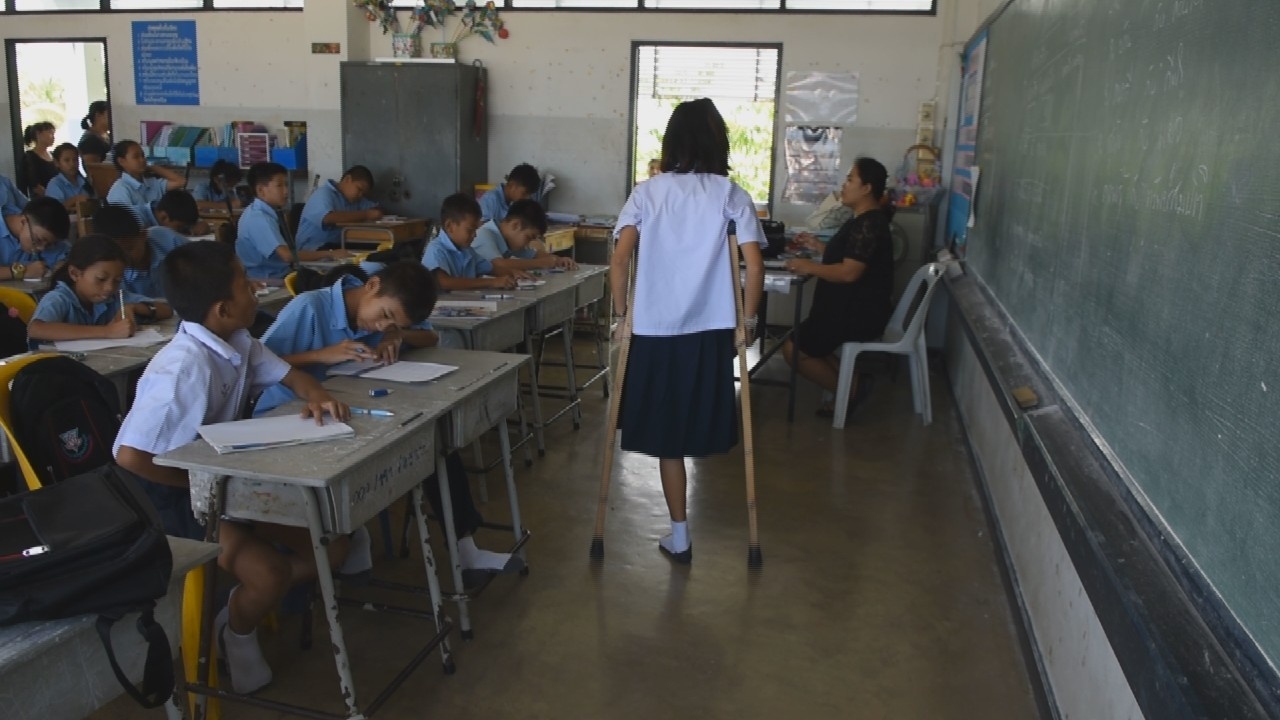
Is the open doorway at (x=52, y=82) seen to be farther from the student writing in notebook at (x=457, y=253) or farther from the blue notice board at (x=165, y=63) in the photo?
the student writing in notebook at (x=457, y=253)

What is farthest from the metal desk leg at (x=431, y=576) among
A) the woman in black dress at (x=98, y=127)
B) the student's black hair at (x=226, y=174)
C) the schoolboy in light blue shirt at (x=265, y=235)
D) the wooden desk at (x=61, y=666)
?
the woman in black dress at (x=98, y=127)

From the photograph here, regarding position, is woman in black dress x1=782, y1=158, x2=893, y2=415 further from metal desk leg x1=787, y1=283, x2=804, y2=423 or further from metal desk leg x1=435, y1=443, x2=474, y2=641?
metal desk leg x1=435, y1=443, x2=474, y2=641

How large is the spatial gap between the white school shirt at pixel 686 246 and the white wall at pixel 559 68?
4.02 metres

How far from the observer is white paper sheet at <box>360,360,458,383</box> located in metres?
2.55

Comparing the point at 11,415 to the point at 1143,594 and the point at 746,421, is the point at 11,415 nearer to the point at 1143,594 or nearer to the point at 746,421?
the point at 746,421

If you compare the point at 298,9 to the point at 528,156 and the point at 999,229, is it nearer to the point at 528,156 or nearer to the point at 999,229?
the point at 528,156

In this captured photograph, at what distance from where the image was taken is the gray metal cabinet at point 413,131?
275 inches

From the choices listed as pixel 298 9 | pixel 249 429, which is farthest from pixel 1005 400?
pixel 298 9

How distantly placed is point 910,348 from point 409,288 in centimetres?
Result: 301

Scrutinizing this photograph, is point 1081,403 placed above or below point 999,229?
below

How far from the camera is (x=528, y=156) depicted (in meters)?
7.36

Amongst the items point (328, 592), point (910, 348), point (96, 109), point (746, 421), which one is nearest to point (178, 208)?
point (746, 421)

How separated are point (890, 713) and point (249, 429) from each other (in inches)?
63.8

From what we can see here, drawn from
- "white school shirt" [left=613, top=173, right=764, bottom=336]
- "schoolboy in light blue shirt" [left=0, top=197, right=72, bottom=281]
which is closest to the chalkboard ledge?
"white school shirt" [left=613, top=173, right=764, bottom=336]
